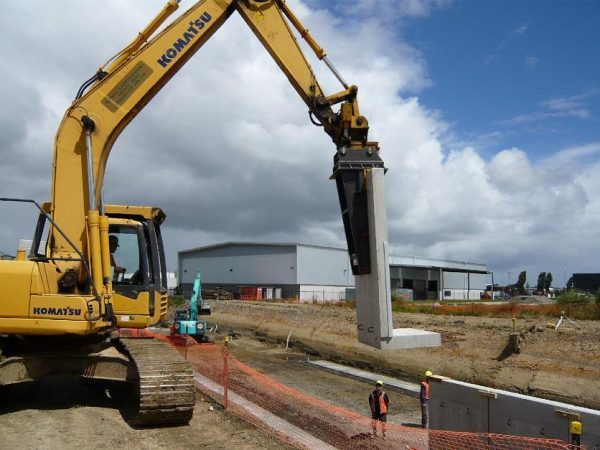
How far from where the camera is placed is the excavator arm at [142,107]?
7688mm

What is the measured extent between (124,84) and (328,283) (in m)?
50.3

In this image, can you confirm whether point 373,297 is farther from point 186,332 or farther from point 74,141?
point 186,332

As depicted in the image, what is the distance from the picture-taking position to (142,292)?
8805 millimetres

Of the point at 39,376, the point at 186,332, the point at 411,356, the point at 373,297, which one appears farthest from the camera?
the point at 186,332

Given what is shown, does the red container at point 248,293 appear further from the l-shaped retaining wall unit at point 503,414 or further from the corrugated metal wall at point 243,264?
the l-shaped retaining wall unit at point 503,414

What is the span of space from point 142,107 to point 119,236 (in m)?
2.23

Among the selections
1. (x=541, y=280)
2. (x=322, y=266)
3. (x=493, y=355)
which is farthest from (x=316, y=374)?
(x=541, y=280)

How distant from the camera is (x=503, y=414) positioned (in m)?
6.95

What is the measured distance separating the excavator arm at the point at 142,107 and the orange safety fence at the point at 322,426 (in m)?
2.77

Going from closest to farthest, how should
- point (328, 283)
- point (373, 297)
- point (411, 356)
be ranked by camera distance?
point (373, 297)
point (411, 356)
point (328, 283)

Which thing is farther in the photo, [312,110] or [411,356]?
[411,356]

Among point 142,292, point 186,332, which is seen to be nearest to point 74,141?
point 142,292

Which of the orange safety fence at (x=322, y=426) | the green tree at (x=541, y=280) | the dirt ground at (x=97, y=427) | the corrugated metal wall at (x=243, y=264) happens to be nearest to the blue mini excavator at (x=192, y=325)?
the orange safety fence at (x=322, y=426)

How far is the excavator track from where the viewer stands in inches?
315
